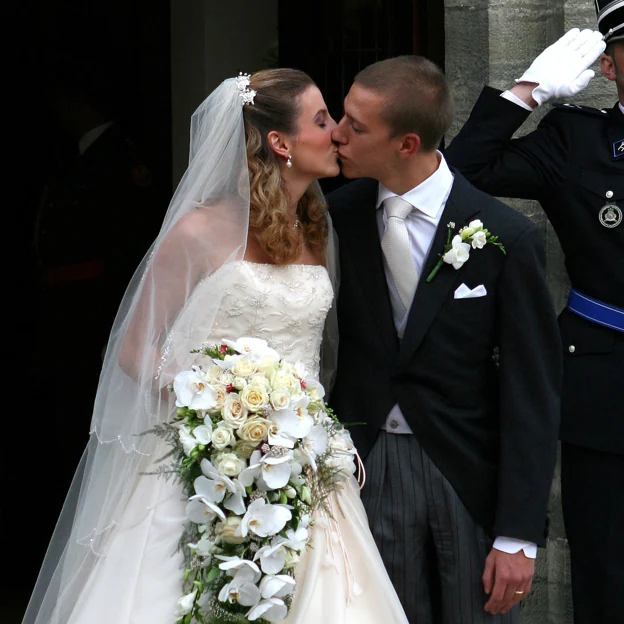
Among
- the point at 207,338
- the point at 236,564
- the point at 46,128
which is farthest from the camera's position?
Result: the point at 46,128

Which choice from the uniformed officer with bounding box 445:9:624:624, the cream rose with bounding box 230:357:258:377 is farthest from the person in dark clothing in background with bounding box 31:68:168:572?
the cream rose with bounding box 230:357:258:377

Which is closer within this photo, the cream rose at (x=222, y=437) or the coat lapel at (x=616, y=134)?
the cream rose at (x=222, y=437)

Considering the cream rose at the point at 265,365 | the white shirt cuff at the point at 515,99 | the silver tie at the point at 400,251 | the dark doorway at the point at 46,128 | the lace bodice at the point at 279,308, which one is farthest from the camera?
the dark doorway at the point at 46,128

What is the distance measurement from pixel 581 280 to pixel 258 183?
99 centimetres

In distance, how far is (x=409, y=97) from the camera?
321 cm

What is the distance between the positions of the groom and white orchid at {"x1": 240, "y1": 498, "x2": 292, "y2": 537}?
0.51 metres

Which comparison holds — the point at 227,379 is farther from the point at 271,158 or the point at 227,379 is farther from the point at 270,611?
the point at 271,158

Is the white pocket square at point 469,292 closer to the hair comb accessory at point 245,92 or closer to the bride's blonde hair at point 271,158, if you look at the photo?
the bride's blonde hair at point 271,158

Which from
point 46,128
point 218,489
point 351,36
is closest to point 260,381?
point 218,489

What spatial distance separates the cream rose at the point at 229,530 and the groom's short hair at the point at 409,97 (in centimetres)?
109

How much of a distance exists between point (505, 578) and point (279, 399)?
0.80 m

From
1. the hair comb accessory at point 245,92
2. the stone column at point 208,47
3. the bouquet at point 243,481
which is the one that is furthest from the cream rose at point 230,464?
the stone column at point 208,47

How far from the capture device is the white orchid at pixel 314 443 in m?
2.81

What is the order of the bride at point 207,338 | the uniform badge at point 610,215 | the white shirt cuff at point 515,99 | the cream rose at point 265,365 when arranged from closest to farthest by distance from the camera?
the cream rose at point 265,365
the bride at point 207,338
the uniform badge at point 610,215
the white shirt cuff at point 515,99
